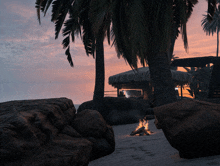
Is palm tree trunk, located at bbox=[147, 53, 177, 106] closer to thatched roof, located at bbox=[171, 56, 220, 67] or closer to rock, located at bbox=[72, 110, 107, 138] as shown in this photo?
rock, located at bbox=[72, 110, 107, 138]

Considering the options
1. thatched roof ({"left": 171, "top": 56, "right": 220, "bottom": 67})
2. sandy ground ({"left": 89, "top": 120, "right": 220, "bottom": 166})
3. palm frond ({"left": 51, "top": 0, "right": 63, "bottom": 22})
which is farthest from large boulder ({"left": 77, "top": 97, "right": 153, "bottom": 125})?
sandy ground ({"left": 89, "top": 120, "right": 220, "bottom": 166})

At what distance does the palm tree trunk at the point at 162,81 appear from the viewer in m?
6.61

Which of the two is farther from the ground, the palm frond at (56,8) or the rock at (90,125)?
the palm frond at (56,8)

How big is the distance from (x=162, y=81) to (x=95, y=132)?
11.2 ft

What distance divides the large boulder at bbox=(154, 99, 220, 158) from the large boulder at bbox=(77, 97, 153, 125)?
266 inches

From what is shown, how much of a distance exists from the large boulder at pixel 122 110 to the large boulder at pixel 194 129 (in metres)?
6.77

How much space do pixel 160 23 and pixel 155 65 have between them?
1355 mm

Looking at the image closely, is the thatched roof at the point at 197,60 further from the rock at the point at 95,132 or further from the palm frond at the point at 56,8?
the rock at the point at 95,132

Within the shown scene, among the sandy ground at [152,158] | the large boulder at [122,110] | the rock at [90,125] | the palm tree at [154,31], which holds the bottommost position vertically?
the large boulder at [122,110]

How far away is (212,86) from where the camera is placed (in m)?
10.8

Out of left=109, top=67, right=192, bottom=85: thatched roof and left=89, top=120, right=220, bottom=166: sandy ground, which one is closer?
left=89, top=120, right=220, bottom=166: sandy ground

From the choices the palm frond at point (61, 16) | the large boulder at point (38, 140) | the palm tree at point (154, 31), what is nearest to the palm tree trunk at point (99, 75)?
the palm frond at point (61, 16)

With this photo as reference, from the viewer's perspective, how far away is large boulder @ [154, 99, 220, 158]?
308cm

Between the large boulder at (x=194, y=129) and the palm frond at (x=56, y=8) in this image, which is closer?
the large boulder at (x=194, y=129)
